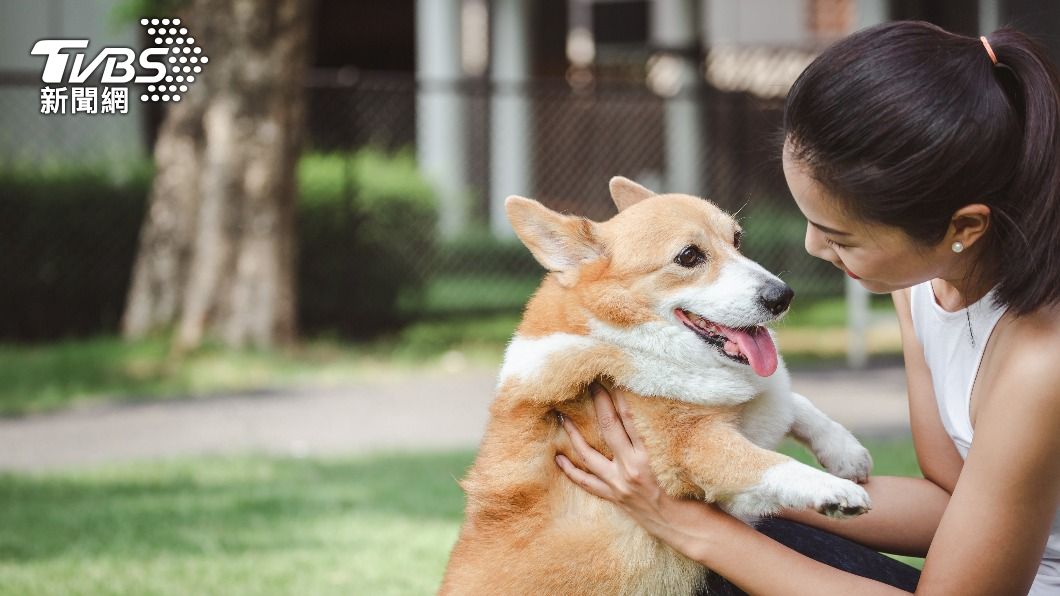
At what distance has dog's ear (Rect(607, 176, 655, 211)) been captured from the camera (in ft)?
9.77

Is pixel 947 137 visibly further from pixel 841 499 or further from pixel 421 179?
pixel 421 179

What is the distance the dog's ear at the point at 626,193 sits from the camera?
9.77 feet

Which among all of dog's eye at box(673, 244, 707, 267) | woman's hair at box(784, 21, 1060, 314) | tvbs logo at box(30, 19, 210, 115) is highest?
tvbs logo at box(30, 19, 210, 115)

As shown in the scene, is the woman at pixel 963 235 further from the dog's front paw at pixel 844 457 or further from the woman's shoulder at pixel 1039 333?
the dog's front paw at pixel 844 457

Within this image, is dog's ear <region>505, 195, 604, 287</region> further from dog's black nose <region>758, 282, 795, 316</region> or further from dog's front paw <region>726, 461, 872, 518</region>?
dog's front paw <region>726, 461, 872, 518</region>

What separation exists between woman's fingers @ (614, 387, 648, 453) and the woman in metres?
0.21

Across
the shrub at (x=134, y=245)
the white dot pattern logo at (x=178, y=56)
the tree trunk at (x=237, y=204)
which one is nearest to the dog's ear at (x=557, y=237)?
the tree trunk at (x=237, y=204)

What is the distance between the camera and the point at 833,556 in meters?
2.38

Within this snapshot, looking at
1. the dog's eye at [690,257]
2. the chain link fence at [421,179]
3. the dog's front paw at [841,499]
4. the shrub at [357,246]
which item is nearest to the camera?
the dog's front paw at [841,499]

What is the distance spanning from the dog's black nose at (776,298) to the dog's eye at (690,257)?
208mm

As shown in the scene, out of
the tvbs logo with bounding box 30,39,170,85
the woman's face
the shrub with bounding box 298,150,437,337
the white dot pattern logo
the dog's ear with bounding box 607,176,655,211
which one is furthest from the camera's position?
the shrub with bounding box 298,150,437,337

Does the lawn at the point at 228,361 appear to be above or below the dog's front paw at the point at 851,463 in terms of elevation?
below

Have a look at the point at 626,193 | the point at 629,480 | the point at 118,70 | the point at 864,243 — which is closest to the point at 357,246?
the point at 118,70

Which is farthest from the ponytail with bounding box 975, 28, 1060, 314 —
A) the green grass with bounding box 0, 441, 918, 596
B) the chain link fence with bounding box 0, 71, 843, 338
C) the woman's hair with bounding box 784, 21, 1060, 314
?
A: the chain link fence with bounding box 0, 71, 843, 338
